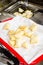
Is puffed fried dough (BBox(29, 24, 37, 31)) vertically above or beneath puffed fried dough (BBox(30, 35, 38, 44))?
above

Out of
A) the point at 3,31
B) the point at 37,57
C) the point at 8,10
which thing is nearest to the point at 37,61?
the point at 37,57

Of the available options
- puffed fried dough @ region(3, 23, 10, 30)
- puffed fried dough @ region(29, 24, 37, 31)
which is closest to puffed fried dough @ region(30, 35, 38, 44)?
puffed fried dough @ region(29, 24, 37, 31)

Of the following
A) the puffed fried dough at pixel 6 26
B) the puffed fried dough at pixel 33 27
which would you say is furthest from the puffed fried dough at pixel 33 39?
the puffed fried dough at pixel 6 26

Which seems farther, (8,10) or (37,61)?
(8,10)

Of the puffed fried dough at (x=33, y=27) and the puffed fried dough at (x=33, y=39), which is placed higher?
the puffed fried dough at (x=33, y=27)

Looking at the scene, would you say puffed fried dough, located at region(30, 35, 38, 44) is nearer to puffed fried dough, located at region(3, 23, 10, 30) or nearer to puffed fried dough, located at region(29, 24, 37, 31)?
puffed fried dough, located at region(29, 24, 37, 31)

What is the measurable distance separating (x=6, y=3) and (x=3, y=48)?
1.70 feet

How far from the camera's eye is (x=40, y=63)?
0.84m

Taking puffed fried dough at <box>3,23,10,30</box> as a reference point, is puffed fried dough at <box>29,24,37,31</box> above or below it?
above

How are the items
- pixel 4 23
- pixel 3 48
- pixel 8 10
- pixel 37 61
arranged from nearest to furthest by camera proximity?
pixel 37 61, pixel 3 48, pixel 4 23, pixel 8 10

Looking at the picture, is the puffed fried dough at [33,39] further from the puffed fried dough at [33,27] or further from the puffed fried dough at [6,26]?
the puffed fried dough at [6,26]

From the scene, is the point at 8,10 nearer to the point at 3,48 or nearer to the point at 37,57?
the point at 3,48

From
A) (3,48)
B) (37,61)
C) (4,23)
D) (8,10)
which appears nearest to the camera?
(37,61)

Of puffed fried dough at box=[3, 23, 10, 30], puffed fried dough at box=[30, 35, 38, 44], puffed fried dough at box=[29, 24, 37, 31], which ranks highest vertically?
puffed fried dough at box=[29, 24, 37, 31]
